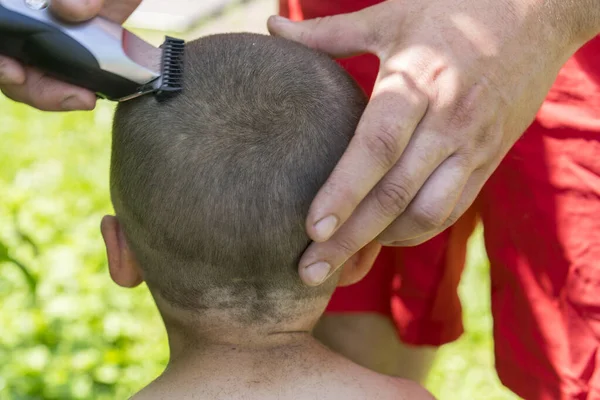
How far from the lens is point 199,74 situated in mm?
1435

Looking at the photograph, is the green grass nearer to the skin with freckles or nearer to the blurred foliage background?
the blurred foliage background

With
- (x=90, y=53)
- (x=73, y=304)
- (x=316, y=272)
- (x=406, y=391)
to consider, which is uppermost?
(x=90, y=53)

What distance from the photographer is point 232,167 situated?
1.35 meters

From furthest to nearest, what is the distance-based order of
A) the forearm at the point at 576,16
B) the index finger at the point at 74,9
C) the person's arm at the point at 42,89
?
the forearm at the point at 576,16
the person's arm at the point at 42,89
the index finger at the point at 74,9

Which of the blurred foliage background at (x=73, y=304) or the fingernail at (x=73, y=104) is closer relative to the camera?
the fingernail at (x=73, y=104)

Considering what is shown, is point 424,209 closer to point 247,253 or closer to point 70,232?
point 247,253

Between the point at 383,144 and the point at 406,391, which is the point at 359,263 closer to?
the point at 406,391

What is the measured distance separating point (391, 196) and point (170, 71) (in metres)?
0.44

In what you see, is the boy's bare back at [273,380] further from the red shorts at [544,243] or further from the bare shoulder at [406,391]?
the red shorts at [544,243]

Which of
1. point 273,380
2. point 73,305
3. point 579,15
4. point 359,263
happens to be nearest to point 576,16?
point 579,15

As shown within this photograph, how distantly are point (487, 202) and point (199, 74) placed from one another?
3.06 ft

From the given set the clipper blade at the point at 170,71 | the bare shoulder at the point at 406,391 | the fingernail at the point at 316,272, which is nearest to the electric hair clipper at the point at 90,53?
the clipper blade at the point at 170,71

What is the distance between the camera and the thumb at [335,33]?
156 cm

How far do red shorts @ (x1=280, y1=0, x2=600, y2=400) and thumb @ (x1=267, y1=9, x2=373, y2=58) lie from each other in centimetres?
43
